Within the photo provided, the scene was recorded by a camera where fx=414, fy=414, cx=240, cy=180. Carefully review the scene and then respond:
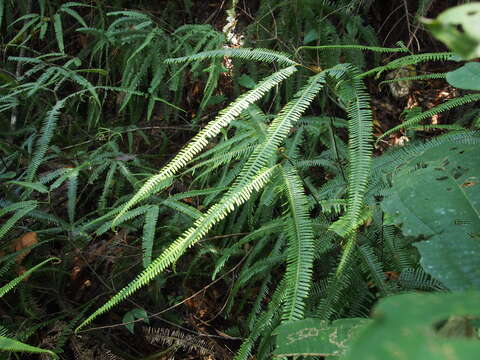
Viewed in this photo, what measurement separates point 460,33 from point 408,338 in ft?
1.07

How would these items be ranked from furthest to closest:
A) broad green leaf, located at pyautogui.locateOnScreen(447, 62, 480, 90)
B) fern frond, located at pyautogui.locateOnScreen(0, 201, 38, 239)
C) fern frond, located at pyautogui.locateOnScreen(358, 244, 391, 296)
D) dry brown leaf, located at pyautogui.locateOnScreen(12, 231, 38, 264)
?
1. dry brown leaf, located at pyautogui.locateOnScreen(12, 231, 38, 264)
2. fern frond, located at pyautogui.locateOnScreen(0, 201, 38, 239)
3. fern frond, located at pyautogui.locateOnScreen(358, 244, 391, 296)
4. broad green leaf, located at pyautogui.locateOnScreen(447, 62, 480, 90)

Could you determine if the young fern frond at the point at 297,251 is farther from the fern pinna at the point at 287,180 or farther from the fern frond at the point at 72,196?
the fern frond at the point at 72,196

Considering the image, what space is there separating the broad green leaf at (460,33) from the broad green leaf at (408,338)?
0.84ft


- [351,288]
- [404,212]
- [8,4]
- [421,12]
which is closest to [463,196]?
[404,212]

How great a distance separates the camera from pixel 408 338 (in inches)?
11.9

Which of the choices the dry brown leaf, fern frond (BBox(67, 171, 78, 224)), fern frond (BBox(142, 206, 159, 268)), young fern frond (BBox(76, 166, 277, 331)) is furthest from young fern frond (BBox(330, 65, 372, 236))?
the dry brown leaf

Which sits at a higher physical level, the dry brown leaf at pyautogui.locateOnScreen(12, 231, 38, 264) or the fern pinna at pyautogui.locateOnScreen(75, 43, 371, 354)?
the fern pinna at pyautogui.locateOnScreen(75, 43, 371, 354)

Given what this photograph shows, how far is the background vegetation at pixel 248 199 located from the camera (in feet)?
2.52

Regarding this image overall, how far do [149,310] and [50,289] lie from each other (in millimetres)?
418

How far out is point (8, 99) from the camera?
7.14ft

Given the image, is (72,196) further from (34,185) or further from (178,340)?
(178,340)

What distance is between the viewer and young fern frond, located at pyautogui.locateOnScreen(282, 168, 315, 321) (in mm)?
907

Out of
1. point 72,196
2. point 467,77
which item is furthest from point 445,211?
point 72,196

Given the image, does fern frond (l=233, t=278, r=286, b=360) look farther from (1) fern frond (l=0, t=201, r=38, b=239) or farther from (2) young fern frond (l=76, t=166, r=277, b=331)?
(1) fern frond (l=0, t=201, r=38, b=239)
